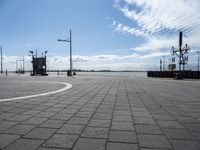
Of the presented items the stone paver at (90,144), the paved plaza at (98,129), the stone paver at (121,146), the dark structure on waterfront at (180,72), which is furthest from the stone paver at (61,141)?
the dark structure on waterfront at (180,72)

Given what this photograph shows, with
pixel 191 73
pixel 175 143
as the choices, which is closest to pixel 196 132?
pixel 175 143

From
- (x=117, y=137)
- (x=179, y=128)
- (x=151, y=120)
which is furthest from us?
(x=151, y=120)

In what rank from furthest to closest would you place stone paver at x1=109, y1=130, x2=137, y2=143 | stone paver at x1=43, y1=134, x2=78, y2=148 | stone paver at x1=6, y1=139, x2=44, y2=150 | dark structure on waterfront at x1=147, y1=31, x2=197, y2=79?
dark structure on waterfront at x1=147, y1=31, x2=197, y2=79
stone paver at x1=109, y1=130, x2=137, y2=143
stone paver at x1=43, y1=134, x2=78, y2=148
stone paver at x1=6, y1=139, x2=44, y2=150

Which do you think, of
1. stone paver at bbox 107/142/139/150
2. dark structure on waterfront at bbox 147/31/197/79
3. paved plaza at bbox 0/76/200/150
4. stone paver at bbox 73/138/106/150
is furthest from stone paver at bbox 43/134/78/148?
dark structure on waterfront at bbox 147/31/197/79

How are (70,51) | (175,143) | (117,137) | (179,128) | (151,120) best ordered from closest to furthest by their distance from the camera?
(175,143) → (117,137) → (179,128) → (151,120) → (70,51)

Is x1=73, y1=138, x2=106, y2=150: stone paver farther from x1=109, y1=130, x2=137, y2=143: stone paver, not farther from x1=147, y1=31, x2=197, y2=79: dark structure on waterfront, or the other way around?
x1=147, y1=31, x2=197, y2=79: dark structure on waterfront

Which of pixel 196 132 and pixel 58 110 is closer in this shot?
pixel 196 132

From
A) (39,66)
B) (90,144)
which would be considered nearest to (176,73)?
(39,66)

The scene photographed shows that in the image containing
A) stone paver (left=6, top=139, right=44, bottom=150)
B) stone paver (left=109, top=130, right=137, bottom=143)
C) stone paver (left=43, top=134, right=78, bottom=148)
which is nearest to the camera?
stone paver (left=6, top=139, right=44, bottom=150)

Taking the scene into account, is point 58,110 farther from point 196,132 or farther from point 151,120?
point 196,132

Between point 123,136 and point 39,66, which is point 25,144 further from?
point 39,66

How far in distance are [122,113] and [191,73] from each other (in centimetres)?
3566

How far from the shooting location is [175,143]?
388 centimetres

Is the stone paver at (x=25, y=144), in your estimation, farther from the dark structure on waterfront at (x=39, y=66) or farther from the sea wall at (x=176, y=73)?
the dark structure on waterfront at (x=39, y=66)
